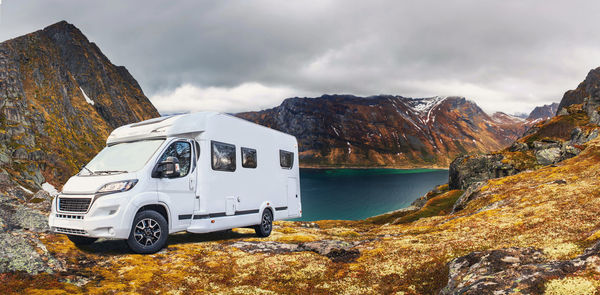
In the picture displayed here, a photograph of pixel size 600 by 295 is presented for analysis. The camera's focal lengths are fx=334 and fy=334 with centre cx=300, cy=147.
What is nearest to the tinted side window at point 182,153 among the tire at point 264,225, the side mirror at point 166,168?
the side mirror at point 166,168

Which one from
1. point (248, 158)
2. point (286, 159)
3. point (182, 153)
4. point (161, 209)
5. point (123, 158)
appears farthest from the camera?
point (286, 159)

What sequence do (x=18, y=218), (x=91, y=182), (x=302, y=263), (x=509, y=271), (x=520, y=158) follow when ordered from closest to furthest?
(x=509, y=271) → (x=91, y=182) → (x=302, y=263) → (x=18, y=218) → (x=520, y=158)

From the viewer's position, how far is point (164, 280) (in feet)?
31.6

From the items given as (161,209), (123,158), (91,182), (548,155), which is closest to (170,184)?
(161,209)

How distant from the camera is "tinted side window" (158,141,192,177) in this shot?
12.4 metres

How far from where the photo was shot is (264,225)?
16.7 meters

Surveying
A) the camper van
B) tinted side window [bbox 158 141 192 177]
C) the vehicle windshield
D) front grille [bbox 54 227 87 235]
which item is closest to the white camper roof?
the camper van

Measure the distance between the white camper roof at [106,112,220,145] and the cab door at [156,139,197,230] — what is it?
0.48 m

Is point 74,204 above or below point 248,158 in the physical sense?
below

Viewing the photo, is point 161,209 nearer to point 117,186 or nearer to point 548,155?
point 117,186

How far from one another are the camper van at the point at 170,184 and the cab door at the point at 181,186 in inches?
1.4

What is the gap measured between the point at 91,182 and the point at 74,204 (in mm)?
843

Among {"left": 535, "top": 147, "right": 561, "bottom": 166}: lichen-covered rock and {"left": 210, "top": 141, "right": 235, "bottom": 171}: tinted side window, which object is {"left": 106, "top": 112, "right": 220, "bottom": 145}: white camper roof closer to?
{"left": 210, "top": 141, "right": 235, "bottom": 171}: tinted side window

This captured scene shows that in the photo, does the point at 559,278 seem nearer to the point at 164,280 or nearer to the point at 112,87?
the point at 164,280
